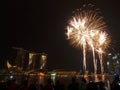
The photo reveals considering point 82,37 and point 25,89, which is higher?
point 82,37

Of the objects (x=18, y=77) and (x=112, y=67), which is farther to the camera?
(x=112, y=67)

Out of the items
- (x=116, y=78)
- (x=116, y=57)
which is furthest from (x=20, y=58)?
(x=116, y=57)

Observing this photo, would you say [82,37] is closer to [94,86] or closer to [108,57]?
[94,86]

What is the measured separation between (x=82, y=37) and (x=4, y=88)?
21.7 m

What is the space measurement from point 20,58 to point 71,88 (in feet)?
111

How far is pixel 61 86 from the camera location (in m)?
11.0

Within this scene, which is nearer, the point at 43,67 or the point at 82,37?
the point at 82,37

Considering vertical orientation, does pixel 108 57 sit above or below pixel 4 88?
above

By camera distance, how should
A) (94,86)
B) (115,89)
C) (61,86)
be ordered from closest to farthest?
(115,89)
(94,86)
(61,86)

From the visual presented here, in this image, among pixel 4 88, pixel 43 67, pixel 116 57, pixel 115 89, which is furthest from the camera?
pixel 116 57

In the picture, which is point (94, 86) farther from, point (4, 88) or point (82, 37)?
point (82, 37)

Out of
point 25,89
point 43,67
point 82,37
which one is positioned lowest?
point 25,89

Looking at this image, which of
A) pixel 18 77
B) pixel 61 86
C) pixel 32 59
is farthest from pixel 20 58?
pixel 61 86

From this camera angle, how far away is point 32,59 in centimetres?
4247
